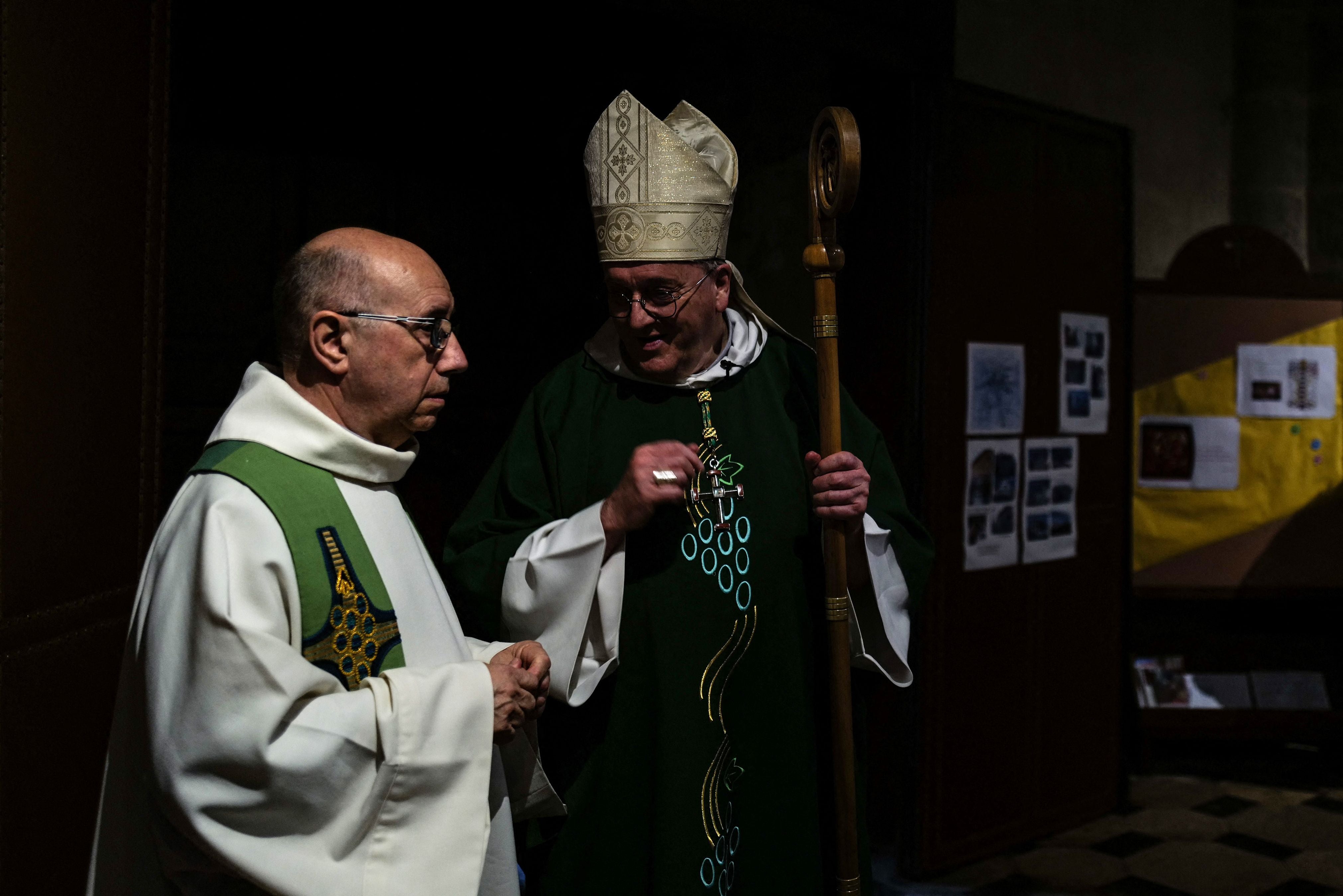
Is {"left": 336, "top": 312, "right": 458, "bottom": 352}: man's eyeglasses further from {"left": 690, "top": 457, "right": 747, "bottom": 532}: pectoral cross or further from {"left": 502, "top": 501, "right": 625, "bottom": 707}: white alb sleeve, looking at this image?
{"left": 690, "top": 457, "right": 747, "bottom": 532}: pectoral cross

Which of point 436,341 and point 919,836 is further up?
point 436,341

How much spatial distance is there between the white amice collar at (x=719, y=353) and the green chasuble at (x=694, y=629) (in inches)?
0.9

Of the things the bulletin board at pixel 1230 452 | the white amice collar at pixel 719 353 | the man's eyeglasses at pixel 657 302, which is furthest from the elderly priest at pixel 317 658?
the bulletin board at pixel 1230 452

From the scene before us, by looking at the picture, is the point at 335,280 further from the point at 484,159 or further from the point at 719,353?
the point at 484,159

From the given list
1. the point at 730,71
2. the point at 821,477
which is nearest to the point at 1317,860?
the point at 821,477

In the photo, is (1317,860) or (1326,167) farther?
(1326,167)

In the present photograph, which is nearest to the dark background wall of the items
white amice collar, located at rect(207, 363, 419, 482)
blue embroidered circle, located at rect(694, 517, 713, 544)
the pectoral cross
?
the pectoral cross

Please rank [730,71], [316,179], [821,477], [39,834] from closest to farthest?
1. [39,834]
2. [821,477]
3. [316,179]
4. [730,71]

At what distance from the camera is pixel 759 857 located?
7.78 feet

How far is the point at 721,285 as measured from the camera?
245 cm

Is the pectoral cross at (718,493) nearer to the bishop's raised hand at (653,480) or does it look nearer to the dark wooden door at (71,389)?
the bishop's raised hand at (653,480)

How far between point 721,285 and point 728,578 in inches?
24.4

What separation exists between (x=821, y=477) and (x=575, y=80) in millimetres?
2406

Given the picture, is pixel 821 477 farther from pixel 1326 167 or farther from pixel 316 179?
pixel 1326 167
